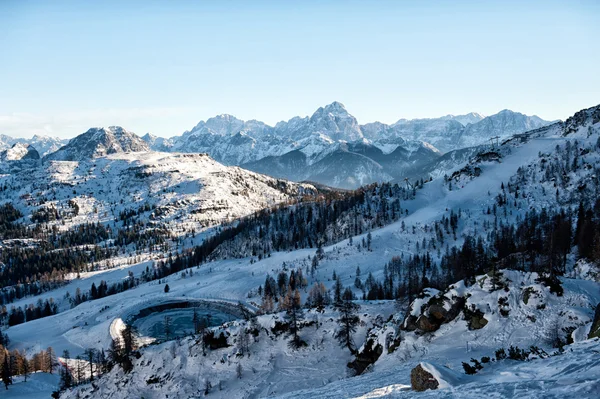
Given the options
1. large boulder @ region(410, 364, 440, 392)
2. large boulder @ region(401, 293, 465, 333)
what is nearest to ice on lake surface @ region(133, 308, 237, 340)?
large boulder @ region(401, 293, 465, 333)

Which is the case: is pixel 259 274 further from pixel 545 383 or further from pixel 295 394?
pixel 545 383

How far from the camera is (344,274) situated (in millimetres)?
174625

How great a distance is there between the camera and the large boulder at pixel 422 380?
77.8ft

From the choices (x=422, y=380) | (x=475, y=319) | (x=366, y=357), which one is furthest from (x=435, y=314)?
(x=422, y=380)

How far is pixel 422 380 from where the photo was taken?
79.7 ft

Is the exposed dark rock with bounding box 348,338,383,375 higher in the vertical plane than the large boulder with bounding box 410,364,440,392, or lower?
lower

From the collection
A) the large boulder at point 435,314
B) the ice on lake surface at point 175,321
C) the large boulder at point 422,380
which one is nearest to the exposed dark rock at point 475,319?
the large boulder at point 435,314

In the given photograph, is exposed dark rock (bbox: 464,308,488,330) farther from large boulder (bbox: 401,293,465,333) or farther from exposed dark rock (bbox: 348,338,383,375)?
exposed dark rock (bbox: 348,338,383,375)

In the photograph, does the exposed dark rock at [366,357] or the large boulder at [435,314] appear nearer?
the large boulder at [435,314]

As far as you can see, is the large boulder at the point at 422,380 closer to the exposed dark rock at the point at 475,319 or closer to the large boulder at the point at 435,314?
the exposed dark rock at the point at 475,319

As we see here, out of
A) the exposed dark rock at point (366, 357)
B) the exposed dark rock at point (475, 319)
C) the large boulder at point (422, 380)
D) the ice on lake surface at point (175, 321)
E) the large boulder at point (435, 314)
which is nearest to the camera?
the large boulder at point (422, 380)

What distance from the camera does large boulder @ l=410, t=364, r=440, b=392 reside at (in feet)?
77.8

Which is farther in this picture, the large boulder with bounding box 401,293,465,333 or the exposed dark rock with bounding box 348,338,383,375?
the exposed dark rock with bounding box 348,338,383,375

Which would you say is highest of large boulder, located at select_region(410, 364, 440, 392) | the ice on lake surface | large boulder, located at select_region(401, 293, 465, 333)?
large boulder, located at select_region(410, 364, 440, 392)
